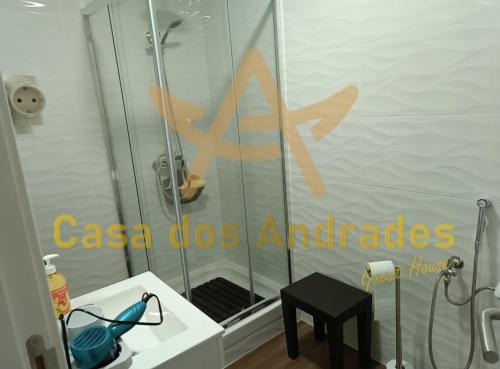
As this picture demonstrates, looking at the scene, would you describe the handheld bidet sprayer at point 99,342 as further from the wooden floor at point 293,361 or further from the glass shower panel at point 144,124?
the wooden floor at point 293,361

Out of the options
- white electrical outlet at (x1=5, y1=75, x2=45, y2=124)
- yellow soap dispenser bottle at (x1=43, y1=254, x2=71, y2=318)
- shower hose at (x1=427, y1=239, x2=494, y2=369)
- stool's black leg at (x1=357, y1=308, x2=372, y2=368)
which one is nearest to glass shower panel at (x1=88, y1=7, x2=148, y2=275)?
white electrical outlet at (x1=5, y1=75, x2=45, y2=124)

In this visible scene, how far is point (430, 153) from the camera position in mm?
1394

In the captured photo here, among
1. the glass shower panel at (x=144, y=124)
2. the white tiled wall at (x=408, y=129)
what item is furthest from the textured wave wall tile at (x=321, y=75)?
the glass shower panel at (x=144, y=124)

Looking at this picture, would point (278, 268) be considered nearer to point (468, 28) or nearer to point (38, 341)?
point (468, 28)

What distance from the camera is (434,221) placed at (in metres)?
1.44

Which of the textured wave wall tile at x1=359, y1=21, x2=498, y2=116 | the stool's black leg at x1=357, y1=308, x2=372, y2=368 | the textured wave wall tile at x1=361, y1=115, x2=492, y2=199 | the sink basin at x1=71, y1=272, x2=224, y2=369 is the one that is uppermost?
the textured wave wall tile at x1=359, y1=21, x2=498, y2=116

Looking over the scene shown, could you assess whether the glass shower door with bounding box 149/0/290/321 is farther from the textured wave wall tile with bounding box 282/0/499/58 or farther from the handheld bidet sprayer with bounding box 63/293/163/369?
the handheld bidet sprayer with bounding box 63/293/163/369

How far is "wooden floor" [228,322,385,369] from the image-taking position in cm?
185

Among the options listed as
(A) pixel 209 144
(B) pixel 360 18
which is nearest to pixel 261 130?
(A) pixel 209 144

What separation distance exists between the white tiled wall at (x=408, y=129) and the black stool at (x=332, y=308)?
0.11 m

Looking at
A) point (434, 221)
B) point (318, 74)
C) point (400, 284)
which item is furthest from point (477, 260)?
point (318, 74)

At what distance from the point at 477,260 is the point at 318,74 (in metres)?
1.08

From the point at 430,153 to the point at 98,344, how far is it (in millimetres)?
1334

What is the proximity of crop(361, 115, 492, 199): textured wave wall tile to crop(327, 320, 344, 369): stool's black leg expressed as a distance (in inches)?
26.8
